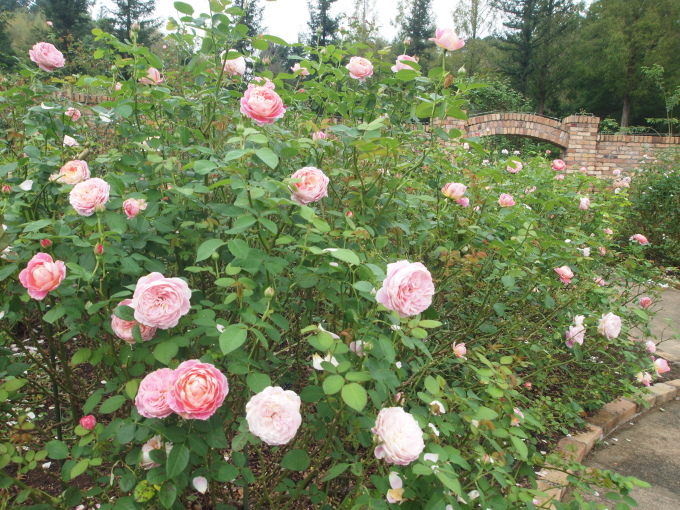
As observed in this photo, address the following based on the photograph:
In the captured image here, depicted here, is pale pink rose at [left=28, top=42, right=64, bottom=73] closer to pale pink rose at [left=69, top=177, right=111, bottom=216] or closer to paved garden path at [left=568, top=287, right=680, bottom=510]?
pale pink rose at [left=69, top=177, right=111, bottom=216]

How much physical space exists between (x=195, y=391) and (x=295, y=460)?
0.29m

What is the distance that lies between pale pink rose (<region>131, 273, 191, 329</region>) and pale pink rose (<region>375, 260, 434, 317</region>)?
1.30 feet

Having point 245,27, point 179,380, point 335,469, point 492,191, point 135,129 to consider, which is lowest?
point 335,469

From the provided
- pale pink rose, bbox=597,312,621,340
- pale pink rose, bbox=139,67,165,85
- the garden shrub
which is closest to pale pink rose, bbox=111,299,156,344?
the garden shrub

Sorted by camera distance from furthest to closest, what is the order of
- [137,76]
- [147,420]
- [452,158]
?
[452,158] < [137,76] < [147,420]

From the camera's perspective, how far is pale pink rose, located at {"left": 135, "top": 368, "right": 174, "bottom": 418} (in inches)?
35.4

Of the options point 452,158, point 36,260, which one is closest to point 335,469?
point 36,260

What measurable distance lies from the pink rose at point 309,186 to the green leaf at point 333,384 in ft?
1.38

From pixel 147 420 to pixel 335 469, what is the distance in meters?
0.42

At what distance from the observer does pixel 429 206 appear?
2.08 metres

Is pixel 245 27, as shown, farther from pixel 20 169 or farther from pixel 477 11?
pixel 477 11

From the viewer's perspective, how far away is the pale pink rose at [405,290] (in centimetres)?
88

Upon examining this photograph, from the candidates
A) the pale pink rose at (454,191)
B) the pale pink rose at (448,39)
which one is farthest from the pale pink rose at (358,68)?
the pale pink rose at (454,191)

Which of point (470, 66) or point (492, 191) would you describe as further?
point (470, 66)
